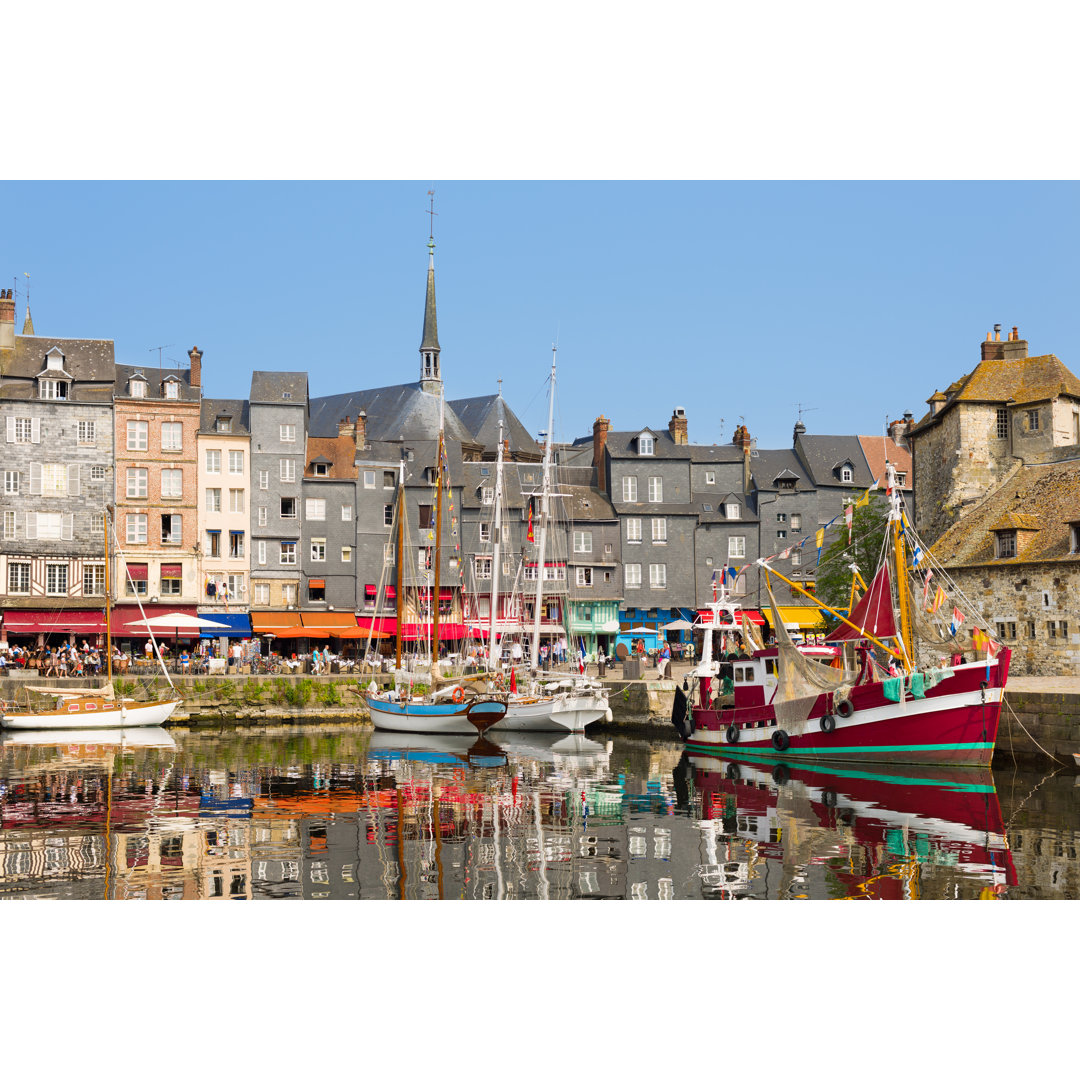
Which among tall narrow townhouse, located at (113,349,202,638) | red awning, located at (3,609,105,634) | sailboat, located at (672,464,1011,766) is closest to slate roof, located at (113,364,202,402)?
tall narrow townhouse, located at (113,349,202,638)

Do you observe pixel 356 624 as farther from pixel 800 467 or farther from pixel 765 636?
pixel 800 467

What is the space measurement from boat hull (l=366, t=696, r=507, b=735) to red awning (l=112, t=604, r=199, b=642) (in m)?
11.1

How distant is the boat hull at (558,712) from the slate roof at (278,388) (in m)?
24.1

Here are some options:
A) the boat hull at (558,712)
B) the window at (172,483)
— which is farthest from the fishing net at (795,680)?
the window at (172,483)

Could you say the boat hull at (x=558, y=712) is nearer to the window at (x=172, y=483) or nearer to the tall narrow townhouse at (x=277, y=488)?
the tall narrow townhouse at (x=277, y=488)

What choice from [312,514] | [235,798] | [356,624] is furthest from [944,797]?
[312,514]

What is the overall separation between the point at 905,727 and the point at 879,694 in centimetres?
109

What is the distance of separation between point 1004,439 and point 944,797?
22867 millimetres

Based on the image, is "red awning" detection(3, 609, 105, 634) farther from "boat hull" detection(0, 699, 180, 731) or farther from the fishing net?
the fishing net

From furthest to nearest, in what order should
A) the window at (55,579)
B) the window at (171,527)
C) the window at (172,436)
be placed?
the window at (172,436) → the window at (171,527) → the window at (55,579)

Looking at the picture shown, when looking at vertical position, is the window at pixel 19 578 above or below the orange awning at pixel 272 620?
above

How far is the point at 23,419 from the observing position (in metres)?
55.6

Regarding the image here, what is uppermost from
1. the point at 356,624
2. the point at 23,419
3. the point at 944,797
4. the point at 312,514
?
the point at 23,419

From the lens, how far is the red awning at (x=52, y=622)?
2064 inches
